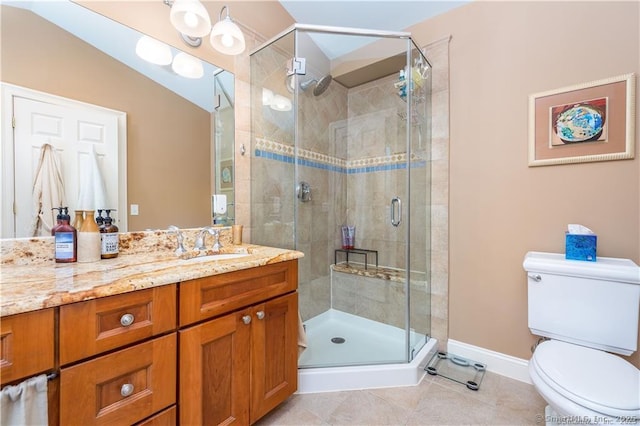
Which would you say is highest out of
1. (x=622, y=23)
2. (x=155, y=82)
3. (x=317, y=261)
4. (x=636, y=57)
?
(x=622, y=23)

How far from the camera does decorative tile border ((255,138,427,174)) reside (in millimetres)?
2064

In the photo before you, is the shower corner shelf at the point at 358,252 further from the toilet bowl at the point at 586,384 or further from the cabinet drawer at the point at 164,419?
the cabinet drawer at the point at 164,419

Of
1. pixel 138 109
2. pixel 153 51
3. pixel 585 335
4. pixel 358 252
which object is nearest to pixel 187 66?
pixel 153 51

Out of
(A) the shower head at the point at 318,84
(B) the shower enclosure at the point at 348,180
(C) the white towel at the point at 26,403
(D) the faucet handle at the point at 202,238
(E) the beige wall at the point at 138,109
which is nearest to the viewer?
(C) the white towel at the point at 26,403

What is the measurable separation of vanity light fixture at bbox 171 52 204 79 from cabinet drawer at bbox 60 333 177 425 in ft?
4.73

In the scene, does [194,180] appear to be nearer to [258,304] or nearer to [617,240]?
[258,304]

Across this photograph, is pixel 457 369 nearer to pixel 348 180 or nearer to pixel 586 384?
pixel 586 384

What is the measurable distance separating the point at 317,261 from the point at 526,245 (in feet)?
5.19

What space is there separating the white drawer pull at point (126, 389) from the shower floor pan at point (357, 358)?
1.00 meters

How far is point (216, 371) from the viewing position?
1107 mm

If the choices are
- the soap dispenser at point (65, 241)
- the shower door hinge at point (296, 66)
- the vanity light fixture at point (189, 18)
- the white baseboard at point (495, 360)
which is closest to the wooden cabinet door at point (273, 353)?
the soap dispenser at point (65, 241)

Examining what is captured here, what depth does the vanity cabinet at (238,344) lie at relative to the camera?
3.37 ft

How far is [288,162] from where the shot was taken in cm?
219

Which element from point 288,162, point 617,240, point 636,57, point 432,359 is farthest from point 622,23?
point 432,359
